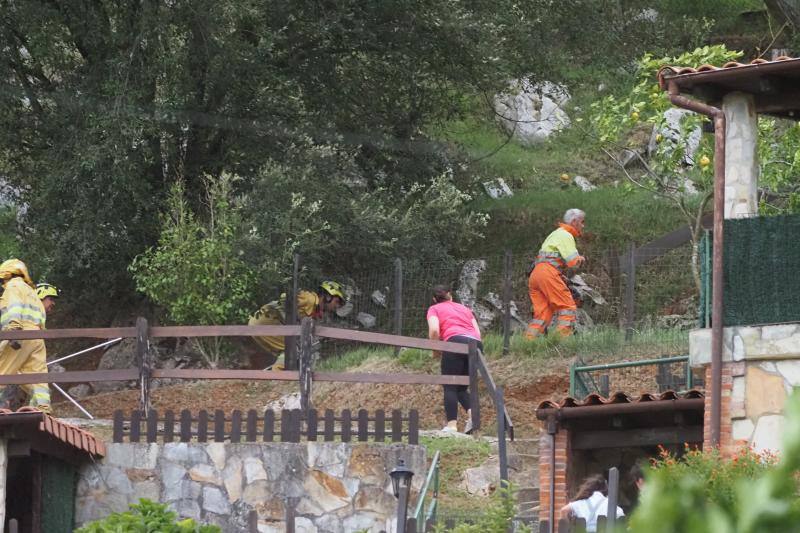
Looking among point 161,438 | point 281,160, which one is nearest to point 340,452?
point 161,438

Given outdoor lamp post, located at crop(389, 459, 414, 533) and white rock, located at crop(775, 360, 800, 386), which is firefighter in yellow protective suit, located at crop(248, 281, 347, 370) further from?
outdoor lamp post, located at crop(389, 459, 414, 533)

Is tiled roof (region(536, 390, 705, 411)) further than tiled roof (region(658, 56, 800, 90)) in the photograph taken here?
Yes

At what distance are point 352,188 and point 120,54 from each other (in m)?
3.60

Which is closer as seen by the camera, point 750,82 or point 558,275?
point 750,82

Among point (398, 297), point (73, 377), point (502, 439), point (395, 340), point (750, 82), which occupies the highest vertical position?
point (750, 82)

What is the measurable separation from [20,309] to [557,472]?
6168 mm

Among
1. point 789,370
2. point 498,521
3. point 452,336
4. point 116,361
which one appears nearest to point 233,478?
point 452,336

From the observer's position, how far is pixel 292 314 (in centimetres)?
1852

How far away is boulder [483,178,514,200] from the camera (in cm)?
2495

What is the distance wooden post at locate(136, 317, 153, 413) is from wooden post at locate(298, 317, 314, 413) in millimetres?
1418

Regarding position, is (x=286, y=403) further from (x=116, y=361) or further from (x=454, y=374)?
(x=116, y=361)

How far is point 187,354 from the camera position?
66.7 ft

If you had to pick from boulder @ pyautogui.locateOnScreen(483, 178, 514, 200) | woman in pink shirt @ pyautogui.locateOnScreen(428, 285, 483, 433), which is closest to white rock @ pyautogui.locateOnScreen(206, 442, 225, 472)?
woman in pink shirt @ pyautogui.locateOnScreen(428, 285, 483, 433)

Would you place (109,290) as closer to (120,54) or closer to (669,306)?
(120,54)
